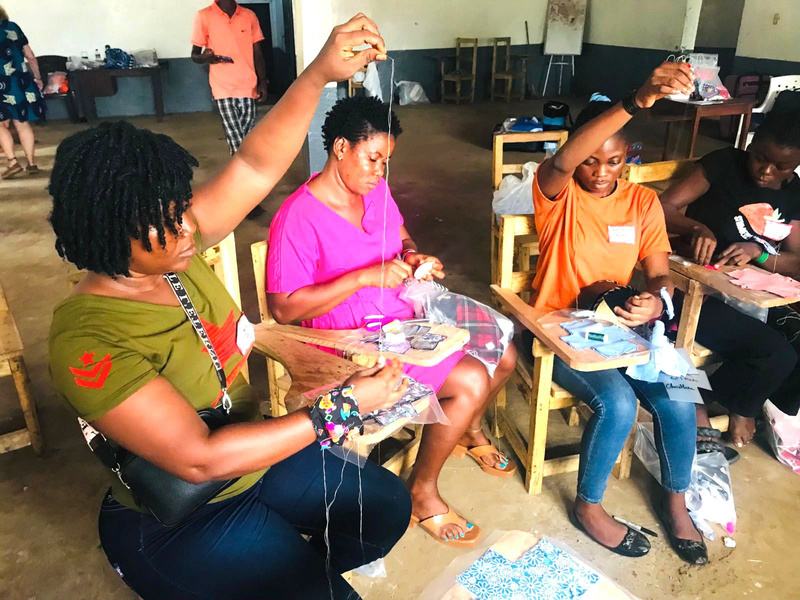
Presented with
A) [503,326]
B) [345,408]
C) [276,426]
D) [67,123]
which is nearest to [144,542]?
[276,426]

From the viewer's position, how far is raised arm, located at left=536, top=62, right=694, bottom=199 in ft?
5.44

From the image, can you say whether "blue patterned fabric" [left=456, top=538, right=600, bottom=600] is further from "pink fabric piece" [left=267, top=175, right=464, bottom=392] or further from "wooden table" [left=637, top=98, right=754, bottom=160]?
"wooden table" [left=637, top=98, right=754, bottom=160]

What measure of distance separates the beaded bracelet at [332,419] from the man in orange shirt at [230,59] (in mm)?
4453

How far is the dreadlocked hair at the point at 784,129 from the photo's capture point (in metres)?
2.21

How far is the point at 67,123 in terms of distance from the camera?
9.44 meters

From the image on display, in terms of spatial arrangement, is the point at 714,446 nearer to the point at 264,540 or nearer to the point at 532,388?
the point at 532,388

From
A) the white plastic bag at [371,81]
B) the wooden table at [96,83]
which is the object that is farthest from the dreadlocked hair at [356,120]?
the wooden table at [96,83]

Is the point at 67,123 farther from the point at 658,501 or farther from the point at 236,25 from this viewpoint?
the point at 658,501

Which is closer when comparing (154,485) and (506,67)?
(154,485)

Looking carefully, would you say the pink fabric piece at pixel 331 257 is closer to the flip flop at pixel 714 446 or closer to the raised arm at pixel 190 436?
the raised arm at pixel 190 436

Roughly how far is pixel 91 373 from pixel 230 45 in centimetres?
473

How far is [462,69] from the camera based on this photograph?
11195 mm

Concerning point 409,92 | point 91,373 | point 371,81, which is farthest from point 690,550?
point 409,92

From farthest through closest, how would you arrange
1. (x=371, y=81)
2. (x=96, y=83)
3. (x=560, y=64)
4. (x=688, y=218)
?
(x=560, y=64), (x=96, y=83), (x=371, y=81), (x=688, y=218)
